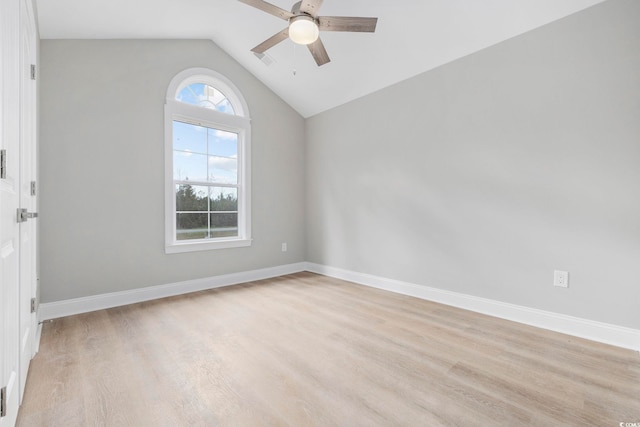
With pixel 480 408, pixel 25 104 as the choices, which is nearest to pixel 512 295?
pixel 480 408

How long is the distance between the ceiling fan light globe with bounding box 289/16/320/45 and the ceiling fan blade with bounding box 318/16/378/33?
0.35 feet

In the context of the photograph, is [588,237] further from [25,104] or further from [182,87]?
[182,87]

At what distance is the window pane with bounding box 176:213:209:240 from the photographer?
141 inches

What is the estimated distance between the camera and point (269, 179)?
4332 millimetres

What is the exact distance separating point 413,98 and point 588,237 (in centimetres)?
207

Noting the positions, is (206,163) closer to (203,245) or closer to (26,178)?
(203,245)

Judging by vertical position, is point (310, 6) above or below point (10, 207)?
above

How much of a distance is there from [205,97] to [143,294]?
2435 mm

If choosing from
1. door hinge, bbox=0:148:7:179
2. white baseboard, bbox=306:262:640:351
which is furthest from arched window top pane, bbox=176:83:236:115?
white baseboard, bbox=306:262:640:351

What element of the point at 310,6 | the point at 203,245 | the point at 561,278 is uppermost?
the point at 310,6

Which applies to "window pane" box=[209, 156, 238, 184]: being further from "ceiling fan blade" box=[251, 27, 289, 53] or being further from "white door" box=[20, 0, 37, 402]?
"white door" box=[20, 0, 37, 402]

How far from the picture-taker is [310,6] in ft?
6.43

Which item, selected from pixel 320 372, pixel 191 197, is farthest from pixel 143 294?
pixel 320 372

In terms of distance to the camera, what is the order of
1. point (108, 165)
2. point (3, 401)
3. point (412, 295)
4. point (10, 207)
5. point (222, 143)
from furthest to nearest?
point (222, 143)
point (412, 295)
point (108, 165)
point (10, 207)
point (3, 401)
